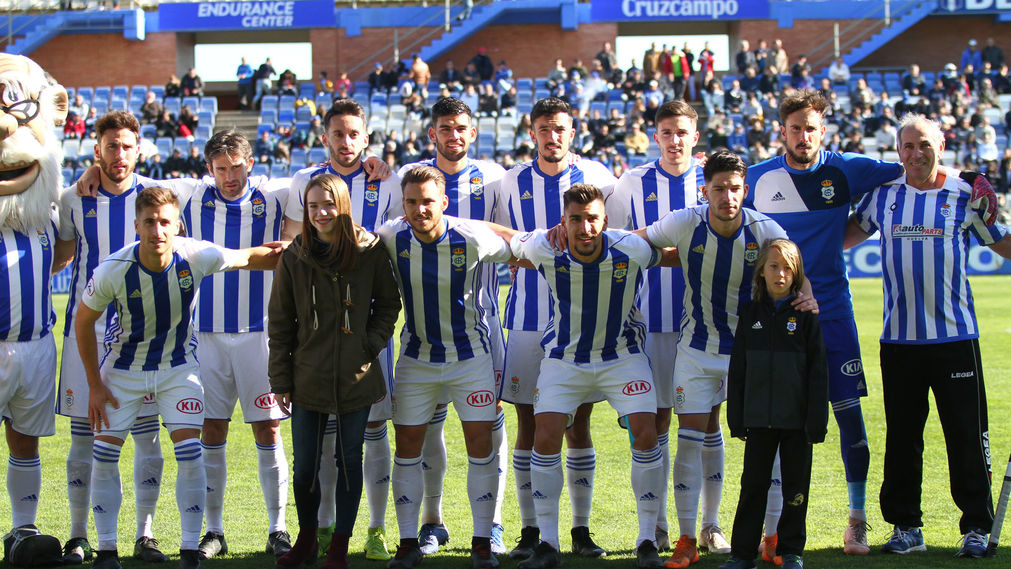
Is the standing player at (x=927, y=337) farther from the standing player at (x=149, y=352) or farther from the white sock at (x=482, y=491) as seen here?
the standing player at (x=149, y=352)

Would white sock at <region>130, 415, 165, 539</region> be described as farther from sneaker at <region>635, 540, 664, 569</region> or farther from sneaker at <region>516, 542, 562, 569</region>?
sneaker at <region>635, 540, 664, 569</region>

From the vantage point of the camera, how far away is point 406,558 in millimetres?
4543

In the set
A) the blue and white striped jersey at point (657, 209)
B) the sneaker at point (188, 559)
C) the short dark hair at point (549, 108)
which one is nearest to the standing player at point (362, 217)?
the sneaker at point (188, 559)

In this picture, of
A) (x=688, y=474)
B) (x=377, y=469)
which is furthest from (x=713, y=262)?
(x=377, y=469)

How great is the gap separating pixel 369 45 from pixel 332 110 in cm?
2536

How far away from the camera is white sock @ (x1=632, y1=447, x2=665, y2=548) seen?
4.61 meters

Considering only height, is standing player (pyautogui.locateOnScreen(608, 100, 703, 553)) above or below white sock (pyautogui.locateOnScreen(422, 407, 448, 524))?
above

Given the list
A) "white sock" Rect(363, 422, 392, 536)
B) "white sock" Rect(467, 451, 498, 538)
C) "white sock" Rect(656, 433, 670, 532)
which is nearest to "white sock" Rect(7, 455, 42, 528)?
"white sock" Rect(363, 422, 392, 536)

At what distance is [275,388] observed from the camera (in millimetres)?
4434

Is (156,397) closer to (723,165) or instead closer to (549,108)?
(549,108)

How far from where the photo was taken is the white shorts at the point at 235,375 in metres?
5.01

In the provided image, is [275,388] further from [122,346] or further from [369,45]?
[369,45]

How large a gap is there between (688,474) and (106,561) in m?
2.48

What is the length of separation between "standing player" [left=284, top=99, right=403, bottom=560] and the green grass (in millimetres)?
204
